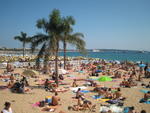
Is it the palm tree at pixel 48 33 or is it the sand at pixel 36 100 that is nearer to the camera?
the sand at pixel 36 100

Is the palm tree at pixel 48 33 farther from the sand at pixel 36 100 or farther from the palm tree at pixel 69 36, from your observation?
the sand at pixel 36 100

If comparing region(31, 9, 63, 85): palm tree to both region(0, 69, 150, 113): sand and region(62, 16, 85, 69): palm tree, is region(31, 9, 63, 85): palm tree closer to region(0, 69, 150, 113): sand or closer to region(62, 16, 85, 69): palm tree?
region(62, 16, 85, 69): palm tree

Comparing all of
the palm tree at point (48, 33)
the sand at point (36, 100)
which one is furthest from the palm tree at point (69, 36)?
the sand at point (36, 100)

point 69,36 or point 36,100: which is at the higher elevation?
point 69,36

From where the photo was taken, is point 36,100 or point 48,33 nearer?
point 36,100

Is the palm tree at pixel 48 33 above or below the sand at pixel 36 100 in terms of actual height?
above

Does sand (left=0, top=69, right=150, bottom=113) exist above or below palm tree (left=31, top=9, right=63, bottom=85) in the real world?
below

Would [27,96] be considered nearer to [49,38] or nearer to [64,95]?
[64,95]

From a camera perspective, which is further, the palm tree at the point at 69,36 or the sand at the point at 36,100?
the palm tree at the point at 69,36

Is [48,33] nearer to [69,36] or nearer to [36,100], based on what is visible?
[69,36]

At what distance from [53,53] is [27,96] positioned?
3672 mm

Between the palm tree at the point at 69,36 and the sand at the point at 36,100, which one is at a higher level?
the palm tree at the point at 69,36

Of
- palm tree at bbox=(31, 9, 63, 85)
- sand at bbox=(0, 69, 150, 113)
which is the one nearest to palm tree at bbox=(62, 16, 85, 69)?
palm tree at bbox=(31, 9, 63, 85)

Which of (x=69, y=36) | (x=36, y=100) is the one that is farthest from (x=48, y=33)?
(x=36, y=100)
